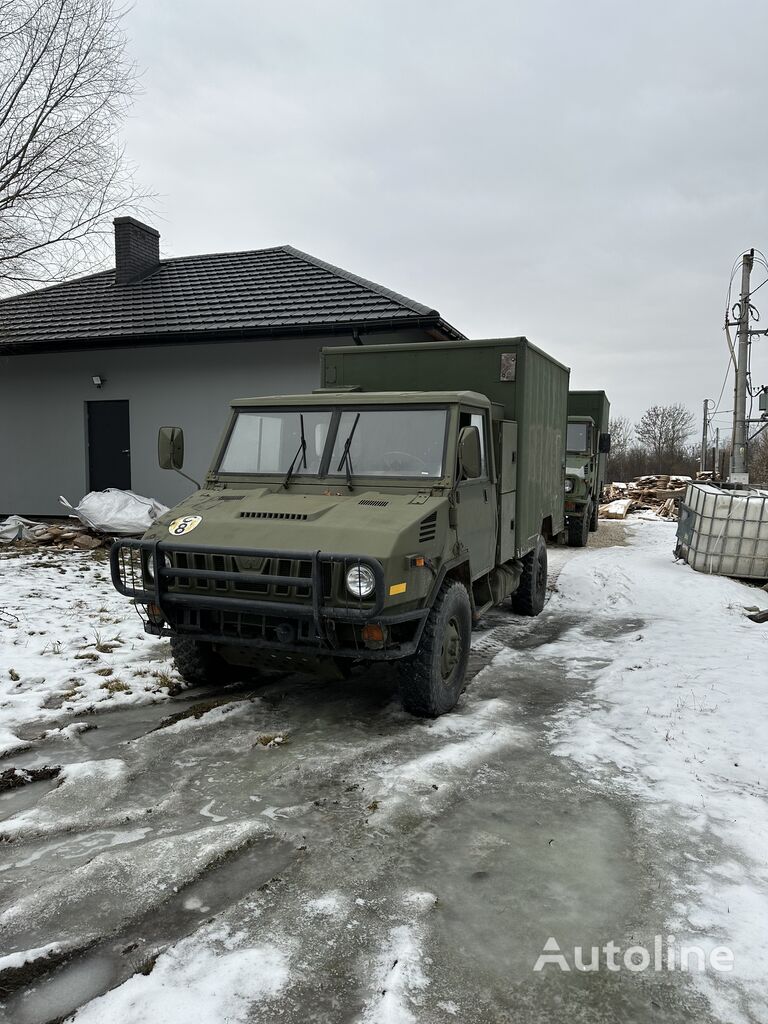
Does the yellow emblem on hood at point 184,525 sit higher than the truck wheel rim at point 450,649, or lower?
higher

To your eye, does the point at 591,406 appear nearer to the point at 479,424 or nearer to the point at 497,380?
the point at 497,380

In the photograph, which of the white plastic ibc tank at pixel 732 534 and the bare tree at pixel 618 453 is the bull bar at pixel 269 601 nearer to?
the white plastic ibc tank at pixel 732 534

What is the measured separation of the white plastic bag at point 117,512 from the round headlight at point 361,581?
807cm

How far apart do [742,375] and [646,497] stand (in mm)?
8155

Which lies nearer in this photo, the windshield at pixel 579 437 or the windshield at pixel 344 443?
the windshield at pixel 344 443

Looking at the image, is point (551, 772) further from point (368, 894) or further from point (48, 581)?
point (48, 581)

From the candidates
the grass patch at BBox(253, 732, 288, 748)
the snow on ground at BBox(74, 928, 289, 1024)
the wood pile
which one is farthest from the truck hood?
the wood pile

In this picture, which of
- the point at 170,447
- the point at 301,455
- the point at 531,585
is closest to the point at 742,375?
the point at 531,585

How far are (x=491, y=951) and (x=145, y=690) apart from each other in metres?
3.49

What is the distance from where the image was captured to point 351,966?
2.50 metres

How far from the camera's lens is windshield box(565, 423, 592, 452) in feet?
46.9

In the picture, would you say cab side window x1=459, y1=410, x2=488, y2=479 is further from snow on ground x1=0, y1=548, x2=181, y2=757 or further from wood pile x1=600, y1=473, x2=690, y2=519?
wood pile x1=600, y1=473, x2=690, y2=519

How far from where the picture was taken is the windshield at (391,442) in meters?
5.09

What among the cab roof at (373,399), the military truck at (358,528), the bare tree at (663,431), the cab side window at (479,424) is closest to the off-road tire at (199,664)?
the military truck at (358,528)
